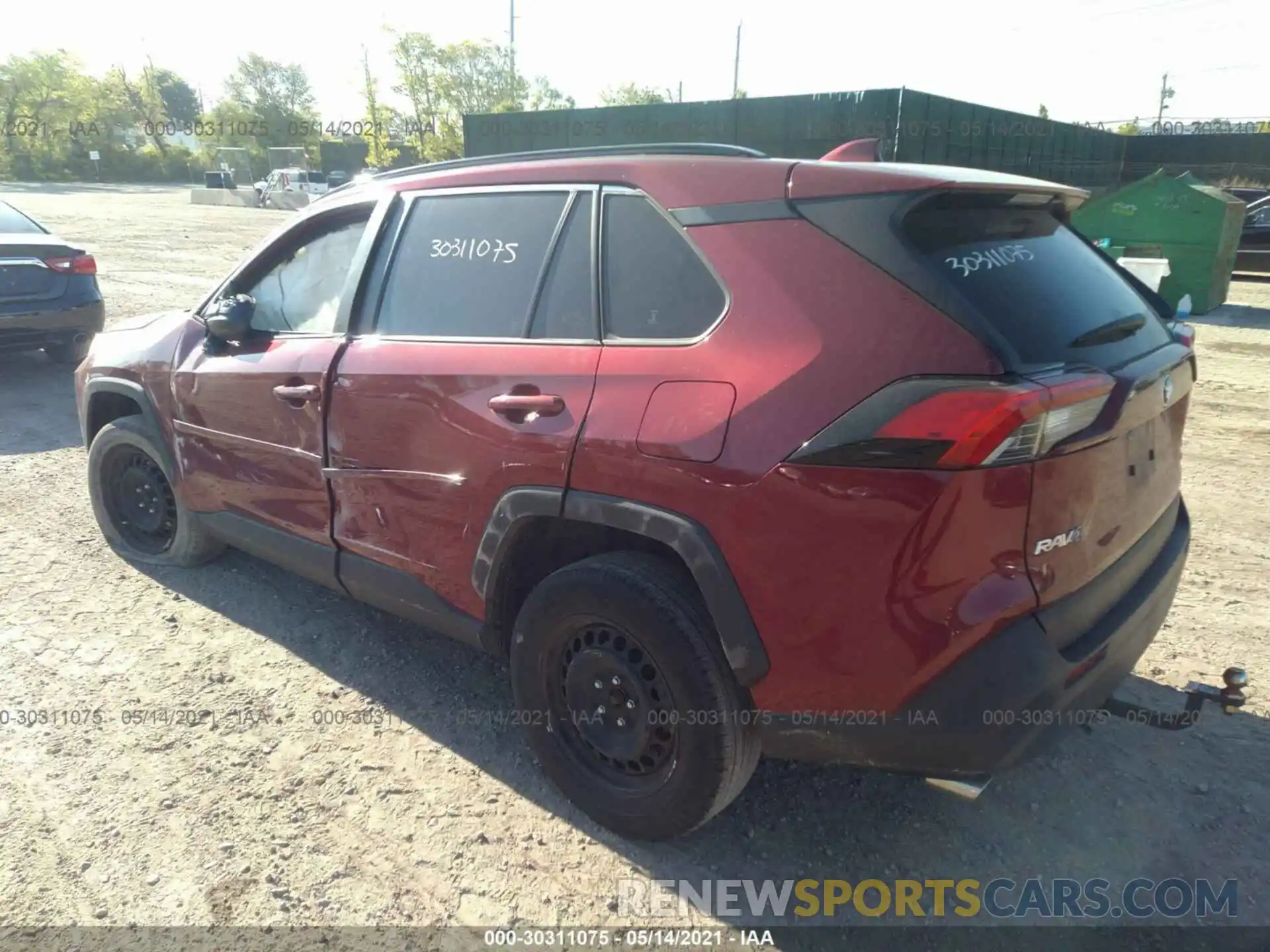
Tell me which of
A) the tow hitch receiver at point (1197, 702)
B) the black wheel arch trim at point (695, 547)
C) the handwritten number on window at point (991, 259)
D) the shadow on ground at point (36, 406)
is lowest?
the shadow on ground at point (36, 406)

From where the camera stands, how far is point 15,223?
7.96m

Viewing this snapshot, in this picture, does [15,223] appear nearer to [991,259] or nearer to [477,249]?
[477,249]

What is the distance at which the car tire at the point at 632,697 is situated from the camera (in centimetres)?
220

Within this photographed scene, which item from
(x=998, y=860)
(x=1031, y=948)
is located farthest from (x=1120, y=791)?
(x=1031, y=948)

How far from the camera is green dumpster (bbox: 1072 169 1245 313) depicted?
36.3 feet

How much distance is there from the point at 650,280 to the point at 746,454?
0.64 m

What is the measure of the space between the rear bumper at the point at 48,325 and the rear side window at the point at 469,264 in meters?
6.29

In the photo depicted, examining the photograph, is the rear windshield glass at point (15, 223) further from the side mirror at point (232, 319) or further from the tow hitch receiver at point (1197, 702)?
the tow hitch receiver at point (1197, 702)

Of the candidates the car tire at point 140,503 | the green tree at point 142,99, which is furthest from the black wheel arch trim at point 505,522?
the green tree at point 142,99

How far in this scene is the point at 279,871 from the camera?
2.42 metres

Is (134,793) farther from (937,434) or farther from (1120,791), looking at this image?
(1120,791)

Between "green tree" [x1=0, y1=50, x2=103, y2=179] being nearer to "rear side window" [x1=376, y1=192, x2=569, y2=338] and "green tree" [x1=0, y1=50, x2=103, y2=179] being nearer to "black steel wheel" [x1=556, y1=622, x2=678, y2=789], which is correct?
"rear side window" [x1=376, y1=192, x2=569, y2=338]

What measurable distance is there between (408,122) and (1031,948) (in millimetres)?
64099

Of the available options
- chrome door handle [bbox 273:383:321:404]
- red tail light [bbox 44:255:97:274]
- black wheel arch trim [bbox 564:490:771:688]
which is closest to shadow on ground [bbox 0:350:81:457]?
red tail light [bbox 44:255:97:274]
